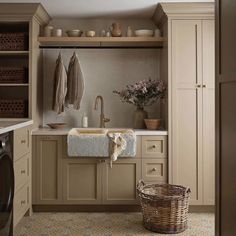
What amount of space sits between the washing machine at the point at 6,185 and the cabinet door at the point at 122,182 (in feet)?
3.71

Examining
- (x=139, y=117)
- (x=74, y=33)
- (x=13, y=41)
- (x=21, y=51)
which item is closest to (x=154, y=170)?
(x=139, y=117)

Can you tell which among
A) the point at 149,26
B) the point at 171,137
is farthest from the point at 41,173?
the point at 149,26

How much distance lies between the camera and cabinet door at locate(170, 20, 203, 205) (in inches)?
132

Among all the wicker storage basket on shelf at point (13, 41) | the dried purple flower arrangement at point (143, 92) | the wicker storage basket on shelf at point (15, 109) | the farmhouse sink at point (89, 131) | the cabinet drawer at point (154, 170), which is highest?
the wicker storage basket on shelf at point (13, 41)

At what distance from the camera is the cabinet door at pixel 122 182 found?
334 centimetres

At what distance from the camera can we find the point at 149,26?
3900 mm

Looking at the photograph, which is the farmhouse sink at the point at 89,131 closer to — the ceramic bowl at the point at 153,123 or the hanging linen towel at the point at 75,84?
the hanging linen towel at the point at 75,84

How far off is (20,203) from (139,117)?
1597 mm

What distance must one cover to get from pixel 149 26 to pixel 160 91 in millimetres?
944

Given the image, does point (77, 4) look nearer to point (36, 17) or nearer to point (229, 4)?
point (36, 17)

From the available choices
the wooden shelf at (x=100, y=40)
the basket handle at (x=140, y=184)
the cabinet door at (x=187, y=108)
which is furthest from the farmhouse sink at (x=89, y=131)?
the wooden shelf at (x=100, y=40)

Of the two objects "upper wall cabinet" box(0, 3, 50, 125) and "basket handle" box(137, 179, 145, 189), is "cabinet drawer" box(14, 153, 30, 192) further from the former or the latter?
"basket handle" box(137, 179, 145, 189)

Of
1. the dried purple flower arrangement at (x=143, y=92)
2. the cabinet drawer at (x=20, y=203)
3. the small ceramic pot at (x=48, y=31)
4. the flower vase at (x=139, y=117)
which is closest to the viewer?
the cabinet drawer at (x=20, y=203)

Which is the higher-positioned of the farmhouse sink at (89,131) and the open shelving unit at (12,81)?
the open shelving unit at (12,81)
